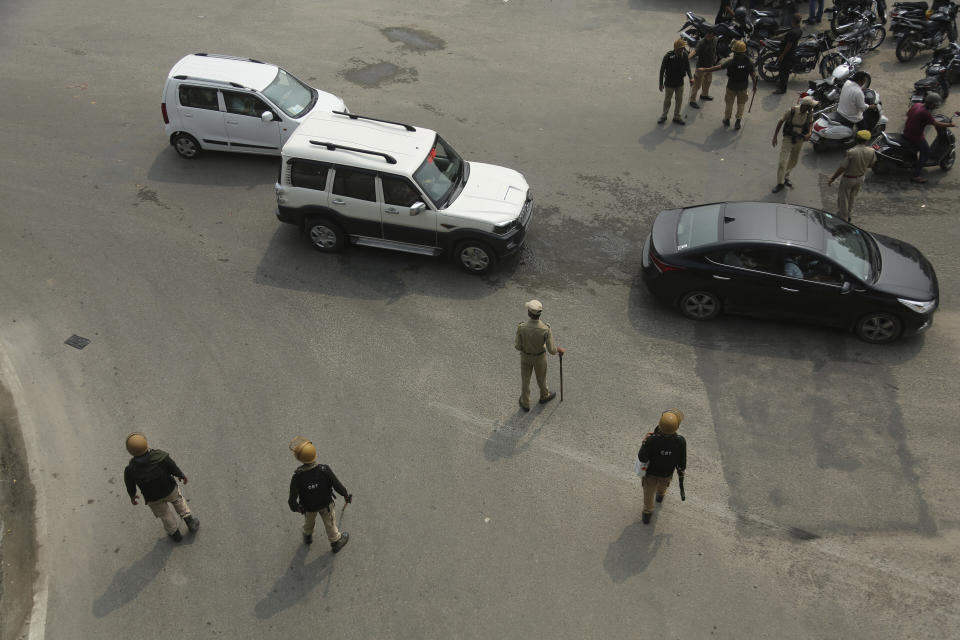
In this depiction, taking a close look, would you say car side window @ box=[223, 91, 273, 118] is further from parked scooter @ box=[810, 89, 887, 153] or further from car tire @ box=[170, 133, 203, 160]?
parked scooter @ box=[810, 89, 887, 153]

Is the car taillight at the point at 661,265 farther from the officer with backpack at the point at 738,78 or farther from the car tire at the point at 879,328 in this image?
the officer with backpack at the point at 738,78

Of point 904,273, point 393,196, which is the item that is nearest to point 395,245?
point 393,196

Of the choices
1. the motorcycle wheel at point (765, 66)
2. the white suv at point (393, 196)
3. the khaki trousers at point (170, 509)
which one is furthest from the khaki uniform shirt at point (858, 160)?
the khaki trousers at point (170, 509)

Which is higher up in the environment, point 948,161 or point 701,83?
point 948,161

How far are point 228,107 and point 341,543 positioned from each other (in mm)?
9008

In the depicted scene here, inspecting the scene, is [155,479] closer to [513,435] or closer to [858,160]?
[513,435]

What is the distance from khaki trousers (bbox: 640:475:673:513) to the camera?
7.30m

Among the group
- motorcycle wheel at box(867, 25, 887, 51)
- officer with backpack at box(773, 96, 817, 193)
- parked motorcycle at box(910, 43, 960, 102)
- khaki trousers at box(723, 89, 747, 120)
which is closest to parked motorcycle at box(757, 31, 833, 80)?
motorcycle wheel at box(867, 25, 887, 51)

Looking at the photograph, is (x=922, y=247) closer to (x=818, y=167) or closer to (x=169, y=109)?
(x=818, y=167)

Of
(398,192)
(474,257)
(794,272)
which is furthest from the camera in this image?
(474,257)

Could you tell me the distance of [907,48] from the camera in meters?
16.5

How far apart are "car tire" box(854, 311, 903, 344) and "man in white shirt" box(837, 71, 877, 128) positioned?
18.8 ft

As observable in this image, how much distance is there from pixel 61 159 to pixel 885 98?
16.7 metres

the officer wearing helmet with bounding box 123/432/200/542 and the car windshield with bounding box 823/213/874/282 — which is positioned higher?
the car windshield with bounding box 823/213/874/282
